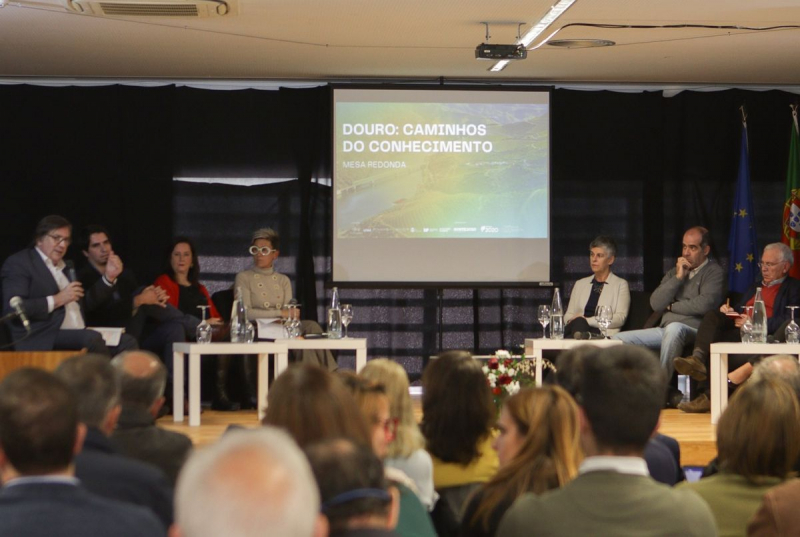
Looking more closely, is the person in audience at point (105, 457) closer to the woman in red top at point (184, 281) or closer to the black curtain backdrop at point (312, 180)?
the woman in red top at point (184, 281)

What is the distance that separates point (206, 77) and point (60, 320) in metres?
2.65

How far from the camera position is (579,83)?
816 cm

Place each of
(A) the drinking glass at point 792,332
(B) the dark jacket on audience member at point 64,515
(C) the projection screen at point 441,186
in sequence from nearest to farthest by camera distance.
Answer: (B) the dark jacket on audience member at point 64,515
(A) the drinking glass at point 792,332
(C) the projection screen at point 441,186

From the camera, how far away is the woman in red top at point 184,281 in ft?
22.9

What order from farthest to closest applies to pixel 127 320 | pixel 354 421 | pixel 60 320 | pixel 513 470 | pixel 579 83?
pixel 579 83 → pixel 127 320 → pixel 60 320 → pixel 513 470 → pixel 354 421

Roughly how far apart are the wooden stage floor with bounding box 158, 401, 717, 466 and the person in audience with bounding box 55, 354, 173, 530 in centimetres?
276

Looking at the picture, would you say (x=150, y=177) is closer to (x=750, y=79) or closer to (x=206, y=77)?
(x=206, y=77)

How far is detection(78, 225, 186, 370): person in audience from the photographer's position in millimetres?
6555

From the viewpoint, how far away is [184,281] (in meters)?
7.07

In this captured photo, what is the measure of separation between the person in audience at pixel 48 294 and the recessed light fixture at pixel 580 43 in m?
3.16

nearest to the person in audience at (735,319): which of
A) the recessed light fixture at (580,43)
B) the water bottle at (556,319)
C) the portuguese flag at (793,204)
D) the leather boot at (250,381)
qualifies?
the water bottle at (556,319)

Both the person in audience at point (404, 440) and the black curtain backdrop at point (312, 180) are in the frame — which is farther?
the black curtain backdrop at point (312, 180)

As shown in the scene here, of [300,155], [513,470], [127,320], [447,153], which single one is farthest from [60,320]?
[513,470]

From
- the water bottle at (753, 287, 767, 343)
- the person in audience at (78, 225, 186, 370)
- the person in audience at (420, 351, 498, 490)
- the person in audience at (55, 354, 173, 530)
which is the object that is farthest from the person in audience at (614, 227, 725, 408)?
the person in audience at (55, 354, 173, 530)
